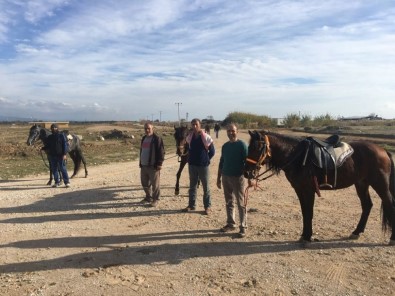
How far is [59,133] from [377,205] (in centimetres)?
920

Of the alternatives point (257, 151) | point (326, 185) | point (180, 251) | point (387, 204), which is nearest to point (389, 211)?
point (387, 204)

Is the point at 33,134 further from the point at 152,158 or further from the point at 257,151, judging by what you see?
the point at 257,151

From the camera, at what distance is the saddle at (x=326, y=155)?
6.19m

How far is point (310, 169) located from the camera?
618 cm

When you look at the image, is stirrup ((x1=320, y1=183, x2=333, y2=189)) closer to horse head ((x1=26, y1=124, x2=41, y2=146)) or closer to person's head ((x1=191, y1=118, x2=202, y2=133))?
person's head ((x1=191, y1=118, x2=202, y2=133))

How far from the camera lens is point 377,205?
892cm

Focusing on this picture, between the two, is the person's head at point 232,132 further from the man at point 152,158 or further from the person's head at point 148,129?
the person's head at point 148,129

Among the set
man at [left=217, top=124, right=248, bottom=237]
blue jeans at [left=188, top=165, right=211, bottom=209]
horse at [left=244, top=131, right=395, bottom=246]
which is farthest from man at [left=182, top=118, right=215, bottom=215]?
horse at [left=244, top=131, right=395, bottom=246]

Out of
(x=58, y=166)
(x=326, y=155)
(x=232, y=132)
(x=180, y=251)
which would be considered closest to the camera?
(x=180, y=251)

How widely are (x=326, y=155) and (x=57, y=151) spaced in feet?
27.3

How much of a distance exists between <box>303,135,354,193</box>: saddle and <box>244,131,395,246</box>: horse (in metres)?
0.04

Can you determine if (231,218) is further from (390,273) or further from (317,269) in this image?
(390,273)

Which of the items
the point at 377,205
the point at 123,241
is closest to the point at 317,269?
the point at 123,241

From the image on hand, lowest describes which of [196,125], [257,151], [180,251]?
[180,251]
